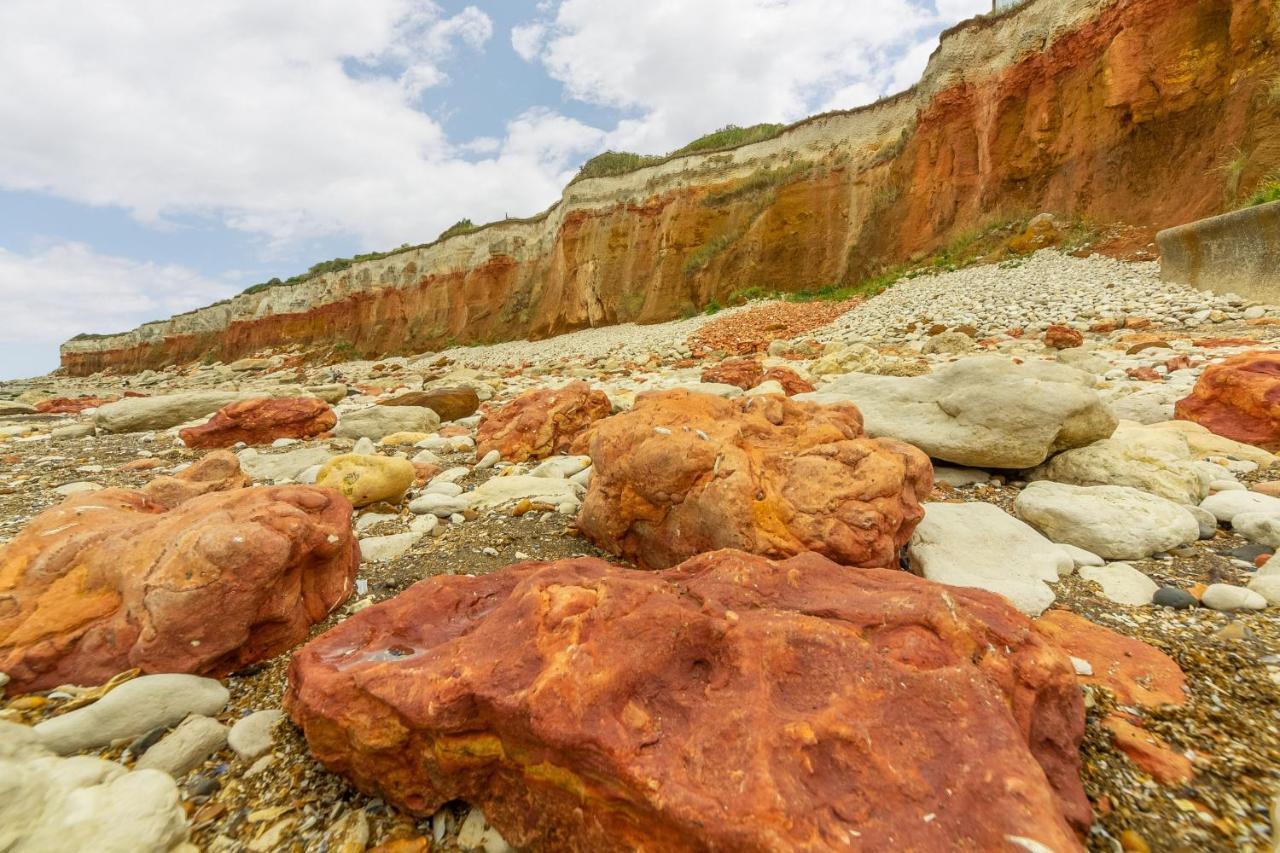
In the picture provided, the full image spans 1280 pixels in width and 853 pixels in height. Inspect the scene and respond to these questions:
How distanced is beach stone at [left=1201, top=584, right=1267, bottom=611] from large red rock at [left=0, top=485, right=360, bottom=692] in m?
3.38

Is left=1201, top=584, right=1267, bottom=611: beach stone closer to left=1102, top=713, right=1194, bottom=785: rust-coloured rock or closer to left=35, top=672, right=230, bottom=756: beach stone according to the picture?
left=1102, top=713, right=1194, bottom=785: rust-coloured rock

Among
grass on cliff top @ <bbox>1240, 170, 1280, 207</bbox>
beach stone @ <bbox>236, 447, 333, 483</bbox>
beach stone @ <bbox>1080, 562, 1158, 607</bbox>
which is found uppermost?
grass on cliff top @ <bbox>1240, 170, 1280, 207</bbox>

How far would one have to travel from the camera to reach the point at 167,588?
6.08 ft

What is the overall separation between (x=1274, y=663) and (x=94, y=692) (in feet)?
11.8

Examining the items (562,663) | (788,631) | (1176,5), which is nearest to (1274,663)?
(788,631)

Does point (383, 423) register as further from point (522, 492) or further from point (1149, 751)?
point (1149, 751)

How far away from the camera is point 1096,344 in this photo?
7.31 meters

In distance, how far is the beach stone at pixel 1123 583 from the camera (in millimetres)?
2101

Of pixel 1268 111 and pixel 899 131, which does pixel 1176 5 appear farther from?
pixel 899 131

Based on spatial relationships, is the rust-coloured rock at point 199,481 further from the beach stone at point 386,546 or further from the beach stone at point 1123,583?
the beach stone at point 1123,583

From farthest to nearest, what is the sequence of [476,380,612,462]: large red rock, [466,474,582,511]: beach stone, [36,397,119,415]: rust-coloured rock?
[36,397,119,415]: rust-coloured rock → [476,380,612,462]: large red rock → [466,474,582,511]: beach stone

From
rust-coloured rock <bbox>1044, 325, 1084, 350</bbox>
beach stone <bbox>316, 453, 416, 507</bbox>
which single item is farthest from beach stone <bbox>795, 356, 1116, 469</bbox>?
rust-coloured rock <bbox>1044, 325, 1084, 350</bbox>

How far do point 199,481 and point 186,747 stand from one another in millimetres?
2789

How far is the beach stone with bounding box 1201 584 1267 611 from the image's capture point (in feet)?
6.28
